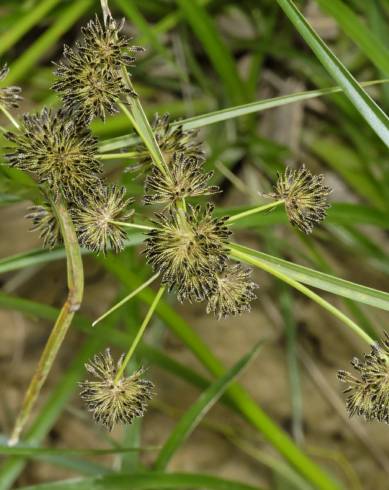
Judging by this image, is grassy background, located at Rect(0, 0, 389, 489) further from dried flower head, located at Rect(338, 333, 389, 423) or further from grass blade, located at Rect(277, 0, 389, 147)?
dried flower head, located at Rect(338, 333, 389, 423)

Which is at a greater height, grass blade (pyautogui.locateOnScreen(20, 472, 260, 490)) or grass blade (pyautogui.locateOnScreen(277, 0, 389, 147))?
grass blade (pyautogui.locateOnScreen(277, 0, 389, 147))

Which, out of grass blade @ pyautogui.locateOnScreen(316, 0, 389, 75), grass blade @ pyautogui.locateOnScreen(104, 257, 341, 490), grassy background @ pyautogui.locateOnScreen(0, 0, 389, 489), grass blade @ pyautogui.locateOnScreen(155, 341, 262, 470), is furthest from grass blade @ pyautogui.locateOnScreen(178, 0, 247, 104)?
grass blade @ pyautogui.locateOnScreen(155, 341, 262, 470)

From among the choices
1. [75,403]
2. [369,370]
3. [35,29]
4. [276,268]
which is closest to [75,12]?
[35,29]

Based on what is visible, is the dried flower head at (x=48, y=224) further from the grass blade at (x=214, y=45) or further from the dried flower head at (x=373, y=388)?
the grass blade at (x=214, y=45)

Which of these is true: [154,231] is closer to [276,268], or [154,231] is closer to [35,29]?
[276,268]

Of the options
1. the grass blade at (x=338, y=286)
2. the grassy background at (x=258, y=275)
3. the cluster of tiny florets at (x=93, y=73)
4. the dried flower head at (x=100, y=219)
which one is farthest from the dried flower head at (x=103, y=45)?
the grassy background at (x=258, y=275)

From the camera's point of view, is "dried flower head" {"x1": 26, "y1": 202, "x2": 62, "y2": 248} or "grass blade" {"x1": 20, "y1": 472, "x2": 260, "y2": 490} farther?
"grass blade" {"x1": 20, "y1": 472, "x2": 260, "y2": 490}
